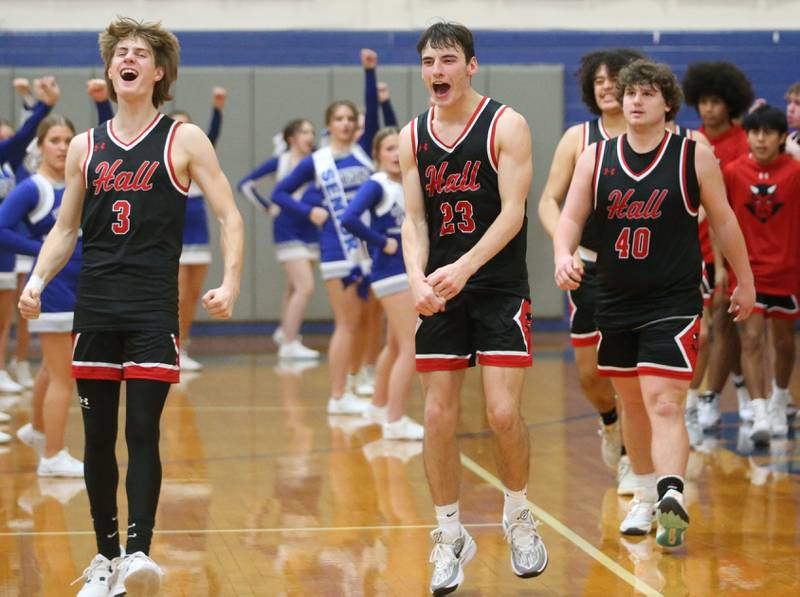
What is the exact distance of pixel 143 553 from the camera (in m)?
4.65

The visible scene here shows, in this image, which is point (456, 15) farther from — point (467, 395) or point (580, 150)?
point (580, 150)

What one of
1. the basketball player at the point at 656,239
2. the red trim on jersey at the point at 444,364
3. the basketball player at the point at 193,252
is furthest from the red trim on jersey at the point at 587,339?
the basketball player at the point at 193,252

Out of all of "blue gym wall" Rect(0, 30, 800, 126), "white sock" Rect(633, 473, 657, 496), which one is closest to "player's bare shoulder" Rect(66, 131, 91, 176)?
"white sock" Rect(633, 473, 657, 496)

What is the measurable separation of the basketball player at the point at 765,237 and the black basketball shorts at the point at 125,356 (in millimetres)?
4309

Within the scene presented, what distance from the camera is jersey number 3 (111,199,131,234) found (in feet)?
15.7

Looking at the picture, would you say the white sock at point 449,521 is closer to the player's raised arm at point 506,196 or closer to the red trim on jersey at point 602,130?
the player's raised arm at point 506,196

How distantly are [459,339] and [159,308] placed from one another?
1.08 meters

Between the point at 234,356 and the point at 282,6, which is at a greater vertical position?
the point at 282,6

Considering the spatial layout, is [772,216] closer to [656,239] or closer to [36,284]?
[656,239]

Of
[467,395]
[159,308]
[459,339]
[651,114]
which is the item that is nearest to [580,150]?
[651,114]

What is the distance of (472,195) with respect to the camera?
16.5 feet

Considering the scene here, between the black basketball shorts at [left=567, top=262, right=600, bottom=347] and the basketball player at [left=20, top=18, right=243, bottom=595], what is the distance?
88.4 inches

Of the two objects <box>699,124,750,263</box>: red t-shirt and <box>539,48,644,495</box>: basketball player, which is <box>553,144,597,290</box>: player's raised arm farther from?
<box>699,124,750,263</box>: red t-shirt

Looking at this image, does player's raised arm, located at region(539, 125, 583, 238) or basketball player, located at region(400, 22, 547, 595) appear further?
player's raised arm, located at region(539, 125, 583, 238)
